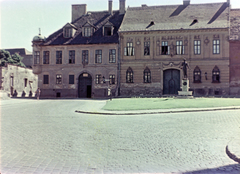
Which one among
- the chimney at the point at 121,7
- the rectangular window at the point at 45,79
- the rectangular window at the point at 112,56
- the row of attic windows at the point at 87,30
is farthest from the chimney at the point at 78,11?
the rectangular window at the point at 45,79

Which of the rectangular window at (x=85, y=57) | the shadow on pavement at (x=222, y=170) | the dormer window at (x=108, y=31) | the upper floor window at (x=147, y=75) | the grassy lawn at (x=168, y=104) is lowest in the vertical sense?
the shadow on pavement at (x=222, y=170)

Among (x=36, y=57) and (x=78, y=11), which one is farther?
(x=78, y=11)

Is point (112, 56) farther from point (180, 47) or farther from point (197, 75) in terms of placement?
point (197, 75)

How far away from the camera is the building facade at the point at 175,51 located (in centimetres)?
3381

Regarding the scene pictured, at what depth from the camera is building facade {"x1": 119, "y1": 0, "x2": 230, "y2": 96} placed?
33.8 metres

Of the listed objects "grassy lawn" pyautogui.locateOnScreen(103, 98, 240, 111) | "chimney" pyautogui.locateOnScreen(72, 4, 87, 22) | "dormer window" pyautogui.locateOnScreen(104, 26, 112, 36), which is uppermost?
"chimney" pyautogui.locateOnScreen(72, 4, 87, 22)

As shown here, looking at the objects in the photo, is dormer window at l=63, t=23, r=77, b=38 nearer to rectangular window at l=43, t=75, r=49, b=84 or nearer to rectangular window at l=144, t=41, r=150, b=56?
rectangular window at l=43, t=75, r=49, b=84

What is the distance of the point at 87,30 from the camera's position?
38.9m

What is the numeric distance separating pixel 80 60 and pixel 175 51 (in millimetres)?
15046

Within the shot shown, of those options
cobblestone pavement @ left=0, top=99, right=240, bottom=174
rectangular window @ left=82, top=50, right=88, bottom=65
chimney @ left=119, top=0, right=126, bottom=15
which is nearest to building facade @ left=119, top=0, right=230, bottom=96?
chimney @ left=119, top=0, right=126, bottom=15

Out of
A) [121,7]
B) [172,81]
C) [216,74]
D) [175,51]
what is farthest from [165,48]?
[121,7]

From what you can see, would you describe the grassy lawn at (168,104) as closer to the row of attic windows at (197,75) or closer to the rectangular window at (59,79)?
the row of attic windows at (197,75)

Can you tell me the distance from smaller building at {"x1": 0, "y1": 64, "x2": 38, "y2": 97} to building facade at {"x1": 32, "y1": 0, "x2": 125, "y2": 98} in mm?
5769

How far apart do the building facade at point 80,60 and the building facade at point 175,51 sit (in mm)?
2191
